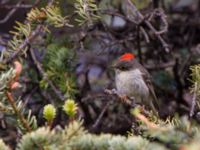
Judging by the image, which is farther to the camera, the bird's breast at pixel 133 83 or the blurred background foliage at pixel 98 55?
the bird's breast at pixel 133 83

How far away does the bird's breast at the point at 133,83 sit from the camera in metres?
5.20

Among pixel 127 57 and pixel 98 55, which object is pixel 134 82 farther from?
pixel 98 55

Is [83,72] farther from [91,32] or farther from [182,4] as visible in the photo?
[182,4]

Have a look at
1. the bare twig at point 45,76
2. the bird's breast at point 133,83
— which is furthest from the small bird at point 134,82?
the bare twig at point 45,76

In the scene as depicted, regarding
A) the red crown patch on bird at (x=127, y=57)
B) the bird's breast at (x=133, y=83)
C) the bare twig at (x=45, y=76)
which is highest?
the bare twig at (x=45, y=76)

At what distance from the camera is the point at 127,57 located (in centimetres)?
475

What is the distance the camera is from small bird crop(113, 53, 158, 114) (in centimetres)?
502

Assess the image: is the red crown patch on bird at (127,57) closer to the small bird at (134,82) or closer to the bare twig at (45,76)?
the small bird at (134,82)

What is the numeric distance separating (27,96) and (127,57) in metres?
1.01

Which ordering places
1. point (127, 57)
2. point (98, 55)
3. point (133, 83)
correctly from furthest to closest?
point (133, 83), point (127, 57), point (98, 55)

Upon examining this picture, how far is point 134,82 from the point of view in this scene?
532cm

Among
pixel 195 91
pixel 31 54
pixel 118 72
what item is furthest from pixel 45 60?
pixel 195 91

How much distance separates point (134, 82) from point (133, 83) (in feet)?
0.08

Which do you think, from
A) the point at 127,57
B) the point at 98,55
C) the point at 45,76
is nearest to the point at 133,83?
the point at 127,57
